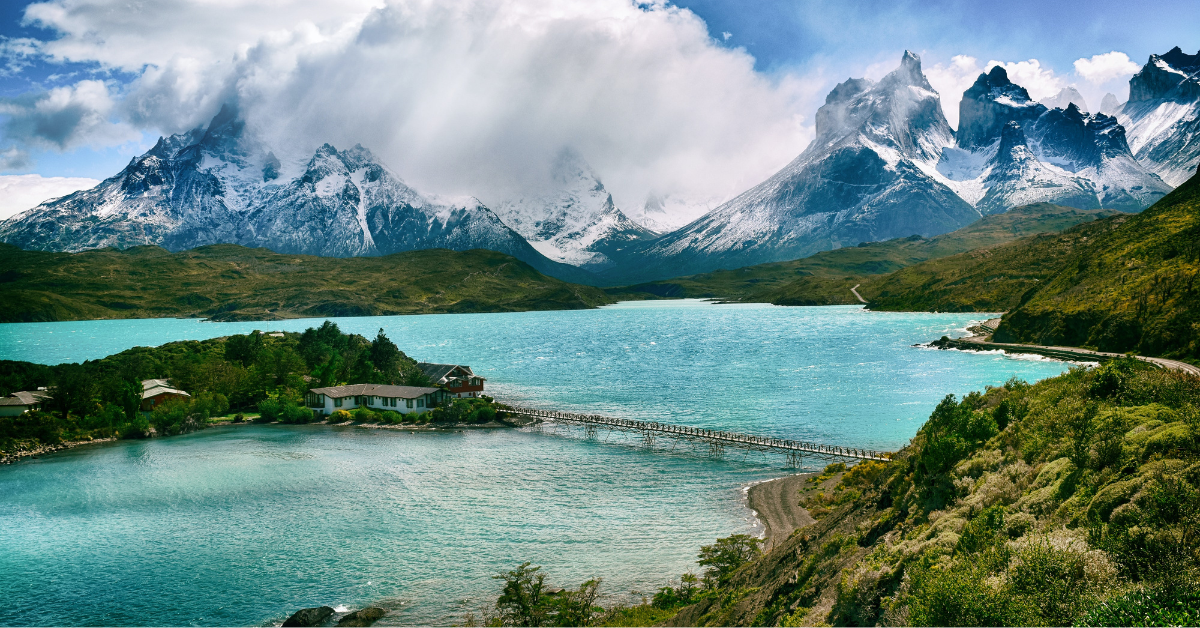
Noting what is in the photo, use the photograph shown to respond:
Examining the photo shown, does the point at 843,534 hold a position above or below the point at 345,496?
above

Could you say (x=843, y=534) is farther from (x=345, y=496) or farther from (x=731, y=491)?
(x=345, y=496)

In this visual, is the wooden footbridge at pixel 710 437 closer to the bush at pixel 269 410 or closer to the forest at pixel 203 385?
the forest at pixel 203 385

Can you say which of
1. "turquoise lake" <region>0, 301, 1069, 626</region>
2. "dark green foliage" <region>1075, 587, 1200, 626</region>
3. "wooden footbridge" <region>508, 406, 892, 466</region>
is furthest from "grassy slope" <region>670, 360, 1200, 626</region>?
"wooden footbridge" <region>508, 406, 892, 466</region>

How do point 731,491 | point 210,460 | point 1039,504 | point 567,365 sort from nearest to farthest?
point 1039,504, point 731,491, point 210,460, point 567,365

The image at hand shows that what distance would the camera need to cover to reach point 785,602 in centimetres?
2575

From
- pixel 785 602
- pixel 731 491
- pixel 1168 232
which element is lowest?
pixel 731 491

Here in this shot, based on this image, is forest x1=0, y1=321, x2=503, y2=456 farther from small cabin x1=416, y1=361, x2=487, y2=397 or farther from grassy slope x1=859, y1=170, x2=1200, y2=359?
grassy slope x1=859, y1=170, x2=1200, y2=359

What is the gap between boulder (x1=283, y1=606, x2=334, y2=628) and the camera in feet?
120

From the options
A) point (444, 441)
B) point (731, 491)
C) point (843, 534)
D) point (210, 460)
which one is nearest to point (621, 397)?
point (444, 441)

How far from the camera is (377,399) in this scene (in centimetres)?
10375

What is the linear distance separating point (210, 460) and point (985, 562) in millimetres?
79989

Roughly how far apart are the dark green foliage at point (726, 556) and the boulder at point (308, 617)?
2162 centimetres

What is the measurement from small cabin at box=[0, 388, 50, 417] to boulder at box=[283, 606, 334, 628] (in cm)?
7547

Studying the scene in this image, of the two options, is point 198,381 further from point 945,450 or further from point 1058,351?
point 1058,351
